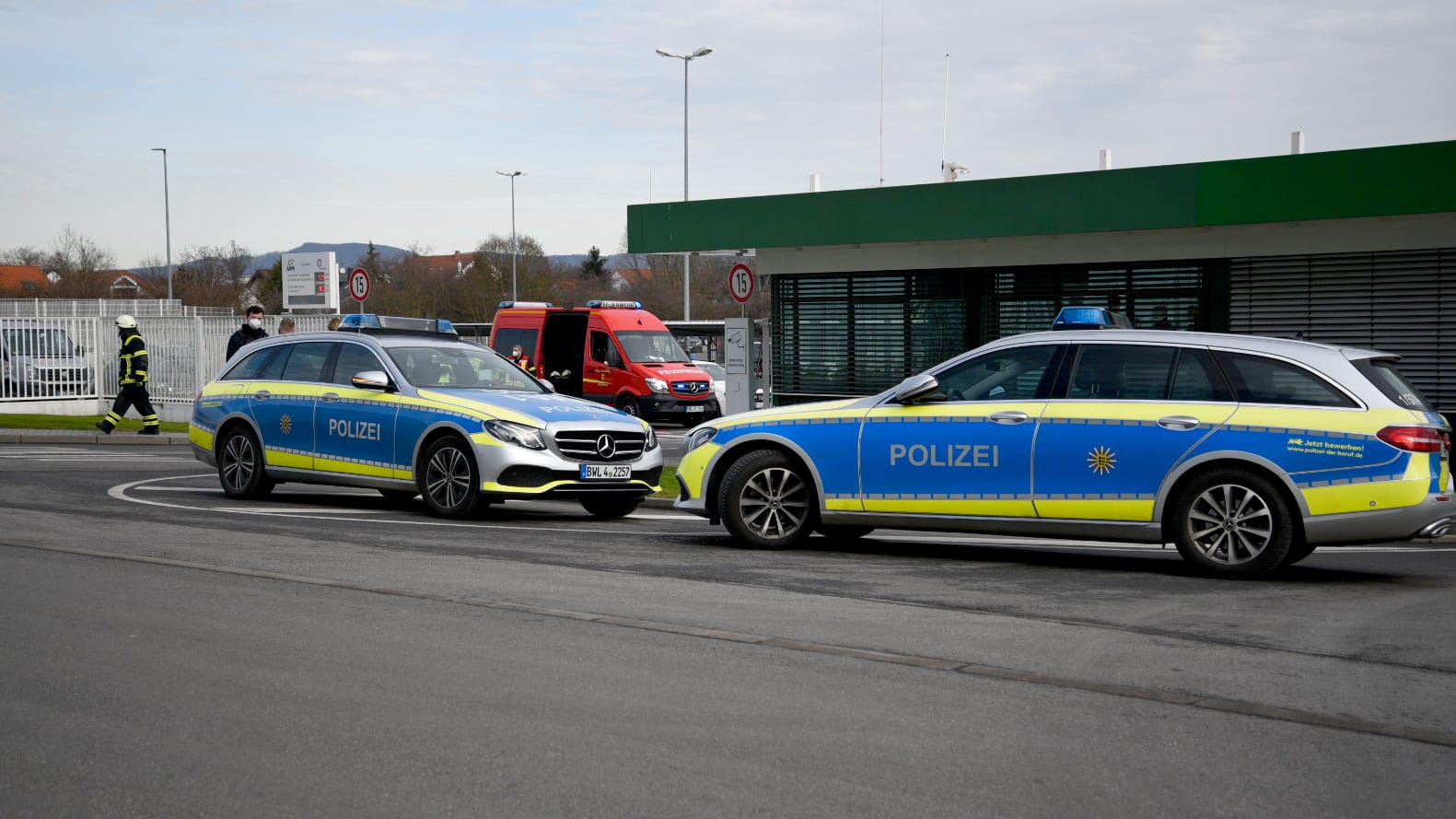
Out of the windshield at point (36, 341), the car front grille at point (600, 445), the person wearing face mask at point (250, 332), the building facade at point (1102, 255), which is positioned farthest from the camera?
the windshield at point (36, 341)

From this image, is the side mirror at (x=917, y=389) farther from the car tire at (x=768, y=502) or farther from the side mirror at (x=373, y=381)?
the side mirror at (x=373, y=381)

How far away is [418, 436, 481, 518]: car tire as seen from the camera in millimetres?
13008

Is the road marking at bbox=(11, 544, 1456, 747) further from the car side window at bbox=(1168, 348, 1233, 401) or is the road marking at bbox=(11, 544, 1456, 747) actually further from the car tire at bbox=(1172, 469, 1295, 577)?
Result: the car side window at bbox=(1168, 348, 1233, 401)

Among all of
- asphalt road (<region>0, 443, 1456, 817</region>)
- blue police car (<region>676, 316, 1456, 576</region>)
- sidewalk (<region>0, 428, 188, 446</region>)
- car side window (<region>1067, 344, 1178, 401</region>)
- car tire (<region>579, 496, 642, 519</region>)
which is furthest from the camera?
sidewalk (<region>0, 428, 188, 446</region>)

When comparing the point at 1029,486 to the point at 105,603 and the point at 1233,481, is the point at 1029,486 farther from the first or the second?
the point at 105,603

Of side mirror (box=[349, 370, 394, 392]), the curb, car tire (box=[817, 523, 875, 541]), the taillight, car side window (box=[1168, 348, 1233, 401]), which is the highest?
car side window (box=[1168, 348, 1233, 401])

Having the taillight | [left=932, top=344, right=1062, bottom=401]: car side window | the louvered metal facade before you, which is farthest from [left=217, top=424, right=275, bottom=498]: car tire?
the louvered metal facade

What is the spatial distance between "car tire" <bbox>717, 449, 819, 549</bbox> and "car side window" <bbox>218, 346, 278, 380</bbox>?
20.6ft

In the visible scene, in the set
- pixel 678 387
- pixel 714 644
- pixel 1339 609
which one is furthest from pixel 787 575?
pixel 678 387

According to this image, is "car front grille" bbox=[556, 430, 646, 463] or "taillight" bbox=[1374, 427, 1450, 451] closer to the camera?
"taillight" bbox=[1374, 427, 1450, 451]

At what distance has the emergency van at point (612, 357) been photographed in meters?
30.7

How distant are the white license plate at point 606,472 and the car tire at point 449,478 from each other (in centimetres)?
91

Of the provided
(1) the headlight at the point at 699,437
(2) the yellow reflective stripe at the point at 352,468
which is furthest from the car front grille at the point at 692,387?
(1) the headlight at the point at 699,437

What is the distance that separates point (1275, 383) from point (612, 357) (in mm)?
22326
